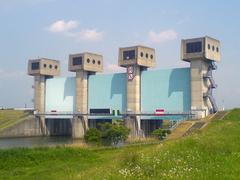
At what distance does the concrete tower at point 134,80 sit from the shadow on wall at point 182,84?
25.2 feet

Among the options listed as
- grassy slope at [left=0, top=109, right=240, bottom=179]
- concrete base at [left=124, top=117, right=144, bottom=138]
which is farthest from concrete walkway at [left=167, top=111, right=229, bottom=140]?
grassy slope at [left=0, top=109, right=240, bottom=179]

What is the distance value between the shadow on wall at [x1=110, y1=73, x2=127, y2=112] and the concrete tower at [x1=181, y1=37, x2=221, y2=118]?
681 inches

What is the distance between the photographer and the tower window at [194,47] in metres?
75.0

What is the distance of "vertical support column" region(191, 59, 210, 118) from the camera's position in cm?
7412

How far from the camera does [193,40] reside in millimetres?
76188

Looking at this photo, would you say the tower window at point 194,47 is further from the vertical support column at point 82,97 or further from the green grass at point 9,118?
the green grass at point 9,118

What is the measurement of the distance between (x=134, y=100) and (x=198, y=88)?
Result: 1497 cm

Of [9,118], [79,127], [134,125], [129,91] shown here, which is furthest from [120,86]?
[9,118]

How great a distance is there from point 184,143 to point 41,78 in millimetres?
93723

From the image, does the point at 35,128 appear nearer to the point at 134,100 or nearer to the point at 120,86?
the point at 120,86

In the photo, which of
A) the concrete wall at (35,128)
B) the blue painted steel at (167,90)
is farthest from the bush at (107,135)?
the concrete wall at (35,128)

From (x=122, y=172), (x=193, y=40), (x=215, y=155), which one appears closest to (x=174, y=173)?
(x=122, y=172)

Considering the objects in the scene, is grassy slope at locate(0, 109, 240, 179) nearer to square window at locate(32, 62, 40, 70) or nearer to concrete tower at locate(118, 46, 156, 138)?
concrete tower at locate(118, 46, 156, 138)

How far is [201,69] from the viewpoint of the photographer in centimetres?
7500
